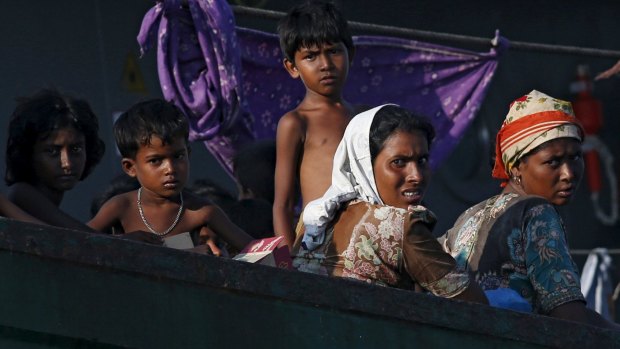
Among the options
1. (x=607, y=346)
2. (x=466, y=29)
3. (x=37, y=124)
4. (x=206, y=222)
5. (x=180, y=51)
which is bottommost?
(x=607, y=346)

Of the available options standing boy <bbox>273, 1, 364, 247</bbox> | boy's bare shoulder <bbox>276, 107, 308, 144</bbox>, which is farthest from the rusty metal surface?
boy's bare shoulder <bbox>276, 107, 308, 144</bbox>

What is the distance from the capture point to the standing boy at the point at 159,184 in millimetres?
3787

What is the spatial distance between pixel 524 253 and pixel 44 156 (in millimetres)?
1432

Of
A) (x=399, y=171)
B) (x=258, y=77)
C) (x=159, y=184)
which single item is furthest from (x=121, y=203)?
(x=258, y=77)

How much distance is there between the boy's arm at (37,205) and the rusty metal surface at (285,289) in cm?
104

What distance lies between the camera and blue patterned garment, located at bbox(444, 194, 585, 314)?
10.6ft

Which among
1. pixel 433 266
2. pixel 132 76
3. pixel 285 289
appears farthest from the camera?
pixel 132 76

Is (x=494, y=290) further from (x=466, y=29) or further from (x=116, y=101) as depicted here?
(x=466, y=29)

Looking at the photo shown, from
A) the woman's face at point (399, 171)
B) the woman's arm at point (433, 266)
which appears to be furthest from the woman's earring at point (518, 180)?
the woman's arm at point (433, 266)

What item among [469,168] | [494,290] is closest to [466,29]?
[469,168]

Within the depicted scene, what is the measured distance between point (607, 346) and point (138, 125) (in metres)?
1.55

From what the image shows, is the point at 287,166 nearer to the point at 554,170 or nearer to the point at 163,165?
the point at 163,165

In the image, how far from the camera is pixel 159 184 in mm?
3797

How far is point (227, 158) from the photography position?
5.05 m
